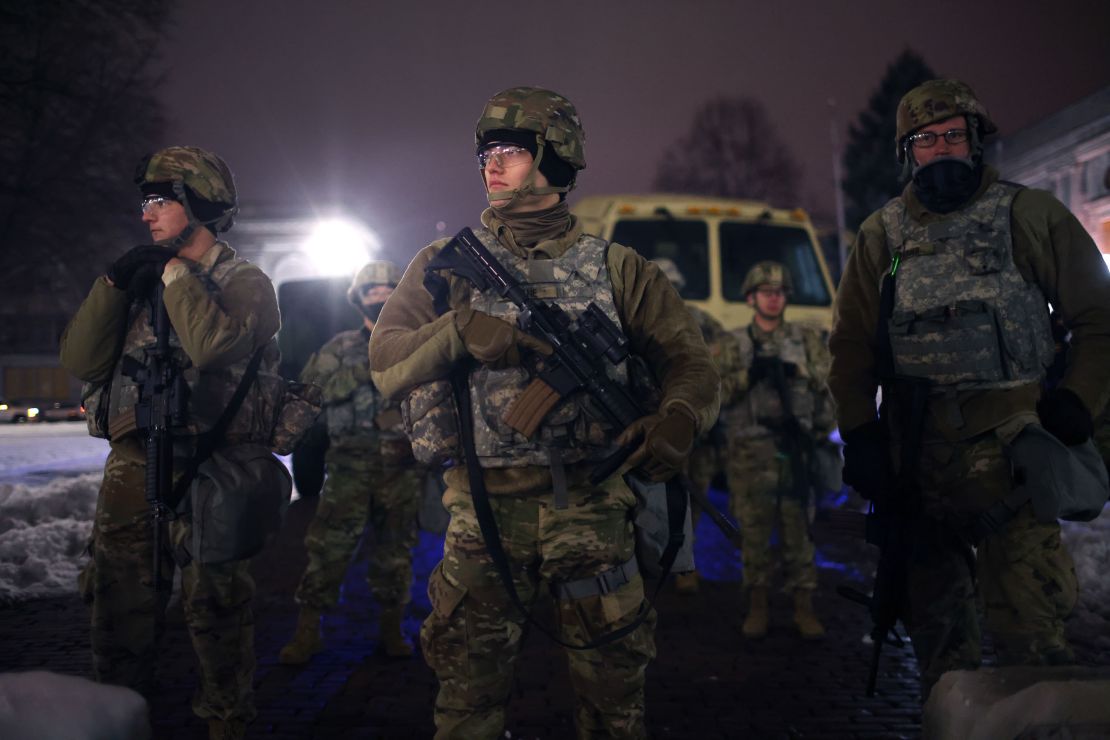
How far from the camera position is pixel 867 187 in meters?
51.0

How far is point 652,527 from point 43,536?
625 centimetres

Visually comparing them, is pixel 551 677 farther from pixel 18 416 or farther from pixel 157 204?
pixel 18 416

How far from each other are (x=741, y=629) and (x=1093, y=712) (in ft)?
13.6

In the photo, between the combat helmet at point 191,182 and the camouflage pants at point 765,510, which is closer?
the combat helmet at point 191,182

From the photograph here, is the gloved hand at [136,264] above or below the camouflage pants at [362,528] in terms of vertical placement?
above

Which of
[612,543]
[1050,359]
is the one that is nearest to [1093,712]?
[612,543]

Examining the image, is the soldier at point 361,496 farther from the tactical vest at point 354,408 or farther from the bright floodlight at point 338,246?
the bright floodlight at point 338,246

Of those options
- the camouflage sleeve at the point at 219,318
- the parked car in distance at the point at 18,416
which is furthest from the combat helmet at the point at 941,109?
the parked car in distance at the point at 18,416

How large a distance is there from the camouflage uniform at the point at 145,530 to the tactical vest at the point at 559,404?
3.92 ft

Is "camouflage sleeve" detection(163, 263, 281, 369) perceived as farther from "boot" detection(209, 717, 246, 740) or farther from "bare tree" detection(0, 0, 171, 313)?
"bare tree" detection(0, 0, 171, 313)

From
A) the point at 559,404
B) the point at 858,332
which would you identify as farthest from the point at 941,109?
the point at 559,404

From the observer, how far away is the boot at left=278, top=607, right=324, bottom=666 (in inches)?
193

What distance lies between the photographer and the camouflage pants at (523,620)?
2682 mm

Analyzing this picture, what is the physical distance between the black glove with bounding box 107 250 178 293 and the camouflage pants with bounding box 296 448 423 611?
2.28 metres
